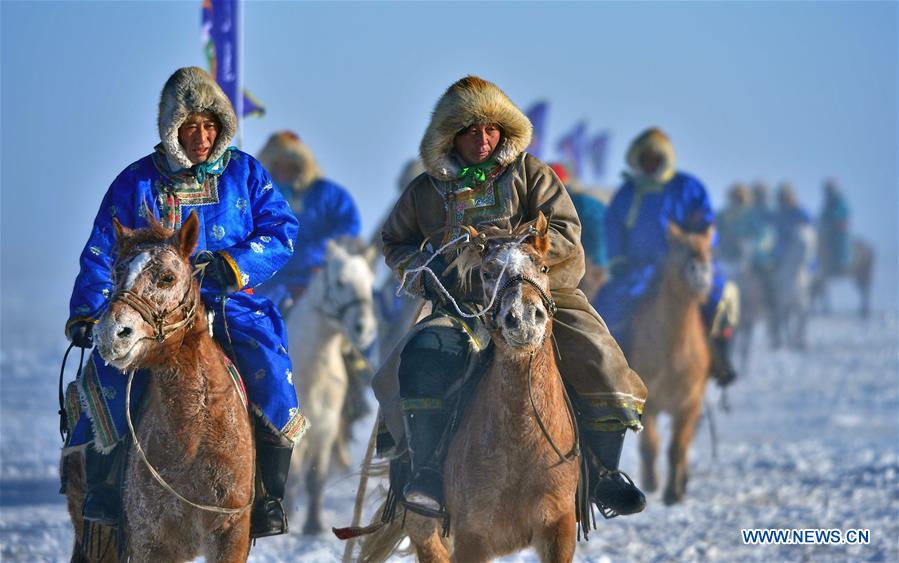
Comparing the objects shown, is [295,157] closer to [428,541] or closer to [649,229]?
[649,229]

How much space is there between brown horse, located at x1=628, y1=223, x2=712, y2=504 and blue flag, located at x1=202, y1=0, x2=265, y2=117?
360cm

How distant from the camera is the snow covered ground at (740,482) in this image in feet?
33.3

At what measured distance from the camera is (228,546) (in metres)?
6.15

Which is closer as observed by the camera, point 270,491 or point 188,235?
point 188,235

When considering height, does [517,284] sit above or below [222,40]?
below

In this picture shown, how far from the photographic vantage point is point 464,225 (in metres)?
6.87

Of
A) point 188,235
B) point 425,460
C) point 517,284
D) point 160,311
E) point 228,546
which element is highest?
point 188,235

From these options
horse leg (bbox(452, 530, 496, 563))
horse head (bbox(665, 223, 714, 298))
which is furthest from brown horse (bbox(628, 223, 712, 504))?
horse leg (bbox(452, 530, 496, 563))

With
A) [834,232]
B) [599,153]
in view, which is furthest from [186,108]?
[834,232]

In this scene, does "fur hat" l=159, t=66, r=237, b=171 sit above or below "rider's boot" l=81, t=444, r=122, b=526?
above

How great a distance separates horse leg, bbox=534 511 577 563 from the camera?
636 cm

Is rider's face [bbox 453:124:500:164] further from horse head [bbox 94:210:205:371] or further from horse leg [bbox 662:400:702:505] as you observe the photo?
horse leg [bbox 662:400:702:505]

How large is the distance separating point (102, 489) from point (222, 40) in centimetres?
635

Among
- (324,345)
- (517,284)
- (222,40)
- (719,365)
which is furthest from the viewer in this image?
(719,365)
